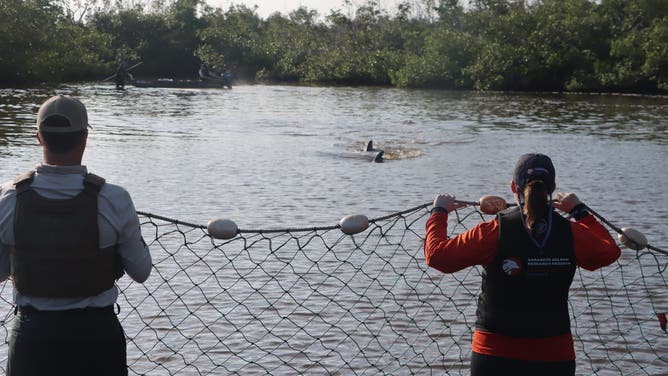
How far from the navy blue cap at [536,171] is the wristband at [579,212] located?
39cm

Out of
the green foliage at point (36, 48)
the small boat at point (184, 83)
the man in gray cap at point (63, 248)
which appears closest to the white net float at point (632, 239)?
the man in gray cap at point (63, 248)

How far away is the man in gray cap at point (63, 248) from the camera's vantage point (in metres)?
3.61

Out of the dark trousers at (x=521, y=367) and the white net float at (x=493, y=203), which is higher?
the white net float at (x=493, y=203)

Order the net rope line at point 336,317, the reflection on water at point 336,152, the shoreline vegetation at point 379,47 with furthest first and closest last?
the shoreline vegetation at point 379,47 < the reflection on water at point 336,152 < the net rope line at point 336,317

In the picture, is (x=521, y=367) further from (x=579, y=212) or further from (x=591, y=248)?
(x=579, y=212)

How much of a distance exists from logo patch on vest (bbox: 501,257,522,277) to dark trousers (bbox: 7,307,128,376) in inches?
62.8

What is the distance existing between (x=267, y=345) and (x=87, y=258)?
4371 mm

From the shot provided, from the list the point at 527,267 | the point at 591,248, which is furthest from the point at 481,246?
the point at 591,248

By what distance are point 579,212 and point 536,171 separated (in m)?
0.48

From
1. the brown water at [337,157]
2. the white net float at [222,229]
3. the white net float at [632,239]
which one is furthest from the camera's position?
the brown water at [337,157]

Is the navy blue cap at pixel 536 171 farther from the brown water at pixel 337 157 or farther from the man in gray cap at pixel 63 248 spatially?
the brown water at pixel 337 157

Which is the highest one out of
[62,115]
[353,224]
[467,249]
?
[62,115]

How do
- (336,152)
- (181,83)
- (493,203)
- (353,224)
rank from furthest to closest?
1. (181,83)
2. (336,152)
3. (353,224)
4. (493,203)

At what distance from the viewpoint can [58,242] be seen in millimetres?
3594
